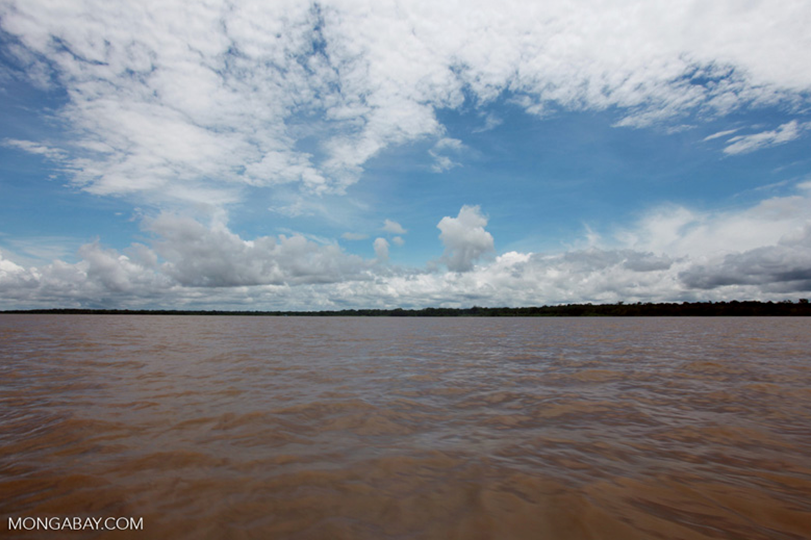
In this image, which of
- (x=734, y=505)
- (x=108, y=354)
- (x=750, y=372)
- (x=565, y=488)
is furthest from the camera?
(x=108, y=354)

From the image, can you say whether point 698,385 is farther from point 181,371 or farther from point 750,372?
point 181,371

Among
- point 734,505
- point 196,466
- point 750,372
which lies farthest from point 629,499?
point 750,372

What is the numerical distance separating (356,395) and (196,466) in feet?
17.4

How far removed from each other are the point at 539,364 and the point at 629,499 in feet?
42.0

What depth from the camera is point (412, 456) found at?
6.31 metres

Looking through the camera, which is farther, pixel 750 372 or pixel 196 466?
pixel 750 372

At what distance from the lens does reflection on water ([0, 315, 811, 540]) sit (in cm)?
442

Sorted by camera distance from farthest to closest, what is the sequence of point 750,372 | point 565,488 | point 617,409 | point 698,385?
point 750,372, point 698,385, point 617,409, point 565,488

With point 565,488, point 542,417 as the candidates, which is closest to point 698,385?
point 542,417

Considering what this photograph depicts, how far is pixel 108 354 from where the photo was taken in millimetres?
19375

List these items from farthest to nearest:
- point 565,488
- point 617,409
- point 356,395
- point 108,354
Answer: point 108,354
point 356,395
point 617,409
point 565,488

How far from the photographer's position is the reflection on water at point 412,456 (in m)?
4.42

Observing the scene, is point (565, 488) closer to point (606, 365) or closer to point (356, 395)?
point (356, 395)

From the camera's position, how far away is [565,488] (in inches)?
203
